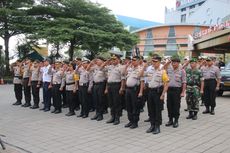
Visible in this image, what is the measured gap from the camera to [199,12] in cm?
9356

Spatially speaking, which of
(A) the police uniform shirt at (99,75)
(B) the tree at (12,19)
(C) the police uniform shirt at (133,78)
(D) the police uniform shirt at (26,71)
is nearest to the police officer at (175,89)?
(C) the police uniform shirt at (133,78)

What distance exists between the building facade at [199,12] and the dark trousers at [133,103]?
232 ft

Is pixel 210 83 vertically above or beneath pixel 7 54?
beneath

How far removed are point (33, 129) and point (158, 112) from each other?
315 centimetres

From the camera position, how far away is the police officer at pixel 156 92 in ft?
25.8

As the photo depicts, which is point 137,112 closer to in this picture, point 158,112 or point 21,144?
point 158,112

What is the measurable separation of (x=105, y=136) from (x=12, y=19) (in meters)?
21.6

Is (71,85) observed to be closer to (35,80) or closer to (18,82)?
(35,80)

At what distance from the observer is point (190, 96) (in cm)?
962

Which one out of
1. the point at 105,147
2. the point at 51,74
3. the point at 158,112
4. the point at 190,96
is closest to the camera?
the point at 105,147

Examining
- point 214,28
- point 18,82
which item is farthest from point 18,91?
point 214,28

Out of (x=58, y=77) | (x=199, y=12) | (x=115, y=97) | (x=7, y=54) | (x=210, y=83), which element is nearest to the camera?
(x=115, y=97)

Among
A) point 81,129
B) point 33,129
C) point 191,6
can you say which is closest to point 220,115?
point 81,129

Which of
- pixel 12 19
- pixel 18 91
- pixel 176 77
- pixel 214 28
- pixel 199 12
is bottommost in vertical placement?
pixel 18 91
